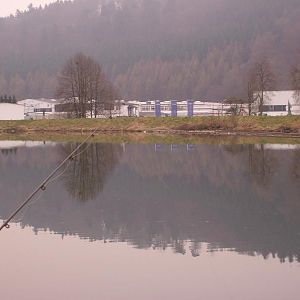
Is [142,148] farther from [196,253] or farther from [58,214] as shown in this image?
[196,253]

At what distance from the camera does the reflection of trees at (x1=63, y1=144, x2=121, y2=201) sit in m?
19.2

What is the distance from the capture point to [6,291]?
930cm

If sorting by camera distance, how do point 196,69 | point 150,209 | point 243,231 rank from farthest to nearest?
1. point 196,69
2. point 150,209
3. point 243,231

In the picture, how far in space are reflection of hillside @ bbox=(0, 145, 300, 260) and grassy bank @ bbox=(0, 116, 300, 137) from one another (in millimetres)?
27027

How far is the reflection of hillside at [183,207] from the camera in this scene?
12.4 meters

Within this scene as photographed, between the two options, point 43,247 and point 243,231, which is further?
point 243,231

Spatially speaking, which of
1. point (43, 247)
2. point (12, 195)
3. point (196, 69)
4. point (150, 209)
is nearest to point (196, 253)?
point (43, 247)

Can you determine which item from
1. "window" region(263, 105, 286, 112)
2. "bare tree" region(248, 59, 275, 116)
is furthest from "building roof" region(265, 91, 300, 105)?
"bare tree" region(248, 59, 275, 116)

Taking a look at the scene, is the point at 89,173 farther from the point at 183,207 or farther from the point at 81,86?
the point at 81,86

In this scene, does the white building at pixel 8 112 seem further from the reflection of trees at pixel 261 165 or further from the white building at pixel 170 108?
the reflection of trees at pixel 261 165

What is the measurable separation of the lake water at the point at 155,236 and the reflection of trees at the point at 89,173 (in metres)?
0.07

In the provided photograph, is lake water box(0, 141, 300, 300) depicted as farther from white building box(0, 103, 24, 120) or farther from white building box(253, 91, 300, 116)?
white building box(0, 103, 24, 120)

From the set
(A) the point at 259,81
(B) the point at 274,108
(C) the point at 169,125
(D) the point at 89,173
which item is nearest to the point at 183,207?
(D) the point at 89,173

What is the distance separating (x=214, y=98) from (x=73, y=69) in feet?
305
